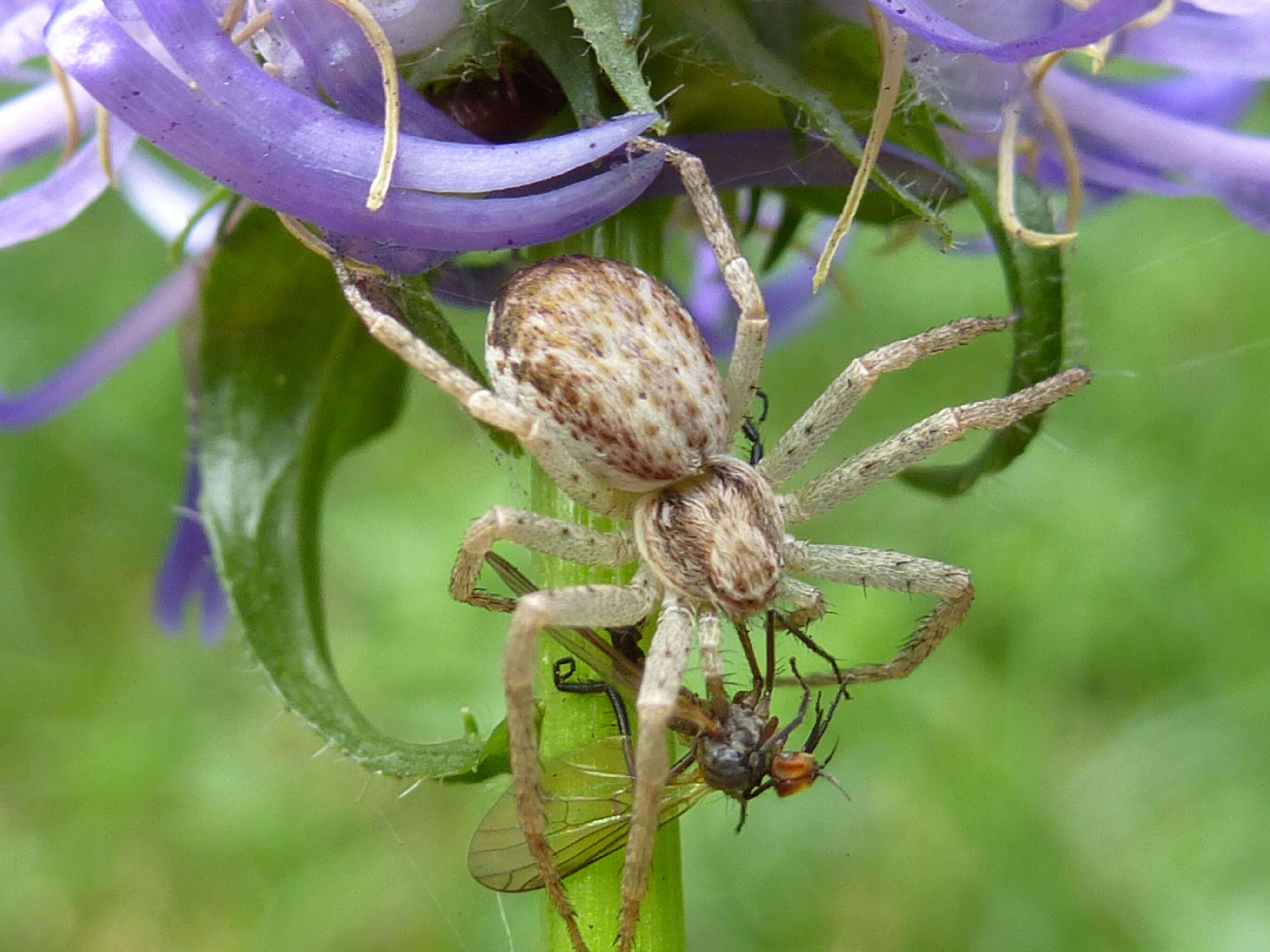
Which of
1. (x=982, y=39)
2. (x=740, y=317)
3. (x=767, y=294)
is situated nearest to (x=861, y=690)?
(x=767, y=294)

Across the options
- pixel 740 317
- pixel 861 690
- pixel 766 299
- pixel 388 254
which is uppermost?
pixel 388 254

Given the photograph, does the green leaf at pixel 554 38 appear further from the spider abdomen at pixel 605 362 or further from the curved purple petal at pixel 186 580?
the curved purple petal at pixel 186 580

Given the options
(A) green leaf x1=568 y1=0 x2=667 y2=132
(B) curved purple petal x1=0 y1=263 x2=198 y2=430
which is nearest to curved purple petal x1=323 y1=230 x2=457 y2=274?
(A) green leaf x1=568 y1=0 x2=667 y2=132

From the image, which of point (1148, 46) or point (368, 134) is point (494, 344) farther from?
point (1148, 46)

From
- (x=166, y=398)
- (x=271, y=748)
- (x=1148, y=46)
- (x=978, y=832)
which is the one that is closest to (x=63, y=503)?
(x=166, y=398)

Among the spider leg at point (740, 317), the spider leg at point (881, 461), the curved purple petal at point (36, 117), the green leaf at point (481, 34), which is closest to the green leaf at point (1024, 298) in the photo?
the spider leg at point (881, 461)

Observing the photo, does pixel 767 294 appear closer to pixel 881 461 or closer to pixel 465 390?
pixel 881 461

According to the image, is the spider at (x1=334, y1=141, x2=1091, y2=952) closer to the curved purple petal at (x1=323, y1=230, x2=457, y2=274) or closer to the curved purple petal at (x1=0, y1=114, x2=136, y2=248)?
the curved purple petal at (x1=323, y1=230, x2=457, y2=274)
